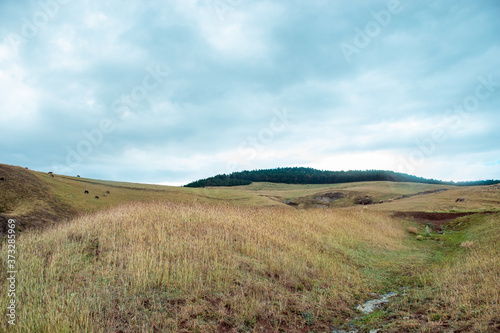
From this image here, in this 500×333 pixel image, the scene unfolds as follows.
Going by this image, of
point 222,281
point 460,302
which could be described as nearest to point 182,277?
point 222,281

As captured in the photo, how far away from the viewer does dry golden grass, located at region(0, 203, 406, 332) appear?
17.3ft

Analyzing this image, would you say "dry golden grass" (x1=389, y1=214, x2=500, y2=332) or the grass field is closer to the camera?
"dry golden grass" (x1=389, y1=214, x2=500, y2=332)

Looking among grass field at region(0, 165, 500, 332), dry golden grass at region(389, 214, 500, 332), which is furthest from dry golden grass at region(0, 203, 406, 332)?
dry golden grass at region(389, 214, 500, 332)

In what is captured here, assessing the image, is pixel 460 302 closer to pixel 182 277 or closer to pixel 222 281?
pixel 222 281

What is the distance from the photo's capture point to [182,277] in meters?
6.82

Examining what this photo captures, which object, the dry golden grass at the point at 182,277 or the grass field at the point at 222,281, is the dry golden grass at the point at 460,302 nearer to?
the grass field at the point at 222,281

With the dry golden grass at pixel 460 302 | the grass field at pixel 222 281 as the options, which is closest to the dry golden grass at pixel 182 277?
the grass field at pixel 222 281

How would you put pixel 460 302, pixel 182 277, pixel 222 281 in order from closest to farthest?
pixel 460 302 → pixel 182 277 → pixel 222 281

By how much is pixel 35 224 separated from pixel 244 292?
1577cm

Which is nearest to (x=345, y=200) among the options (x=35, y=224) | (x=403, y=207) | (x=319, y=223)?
(x=403, y=207)

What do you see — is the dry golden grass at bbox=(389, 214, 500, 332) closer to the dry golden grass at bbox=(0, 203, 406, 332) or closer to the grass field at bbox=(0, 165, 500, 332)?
the grass field at bbox=(0, 165, 500, 332)

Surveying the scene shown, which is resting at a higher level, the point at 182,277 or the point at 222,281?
the point at 182,277

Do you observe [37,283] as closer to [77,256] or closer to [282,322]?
[77,256]

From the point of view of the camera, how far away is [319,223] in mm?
15891
